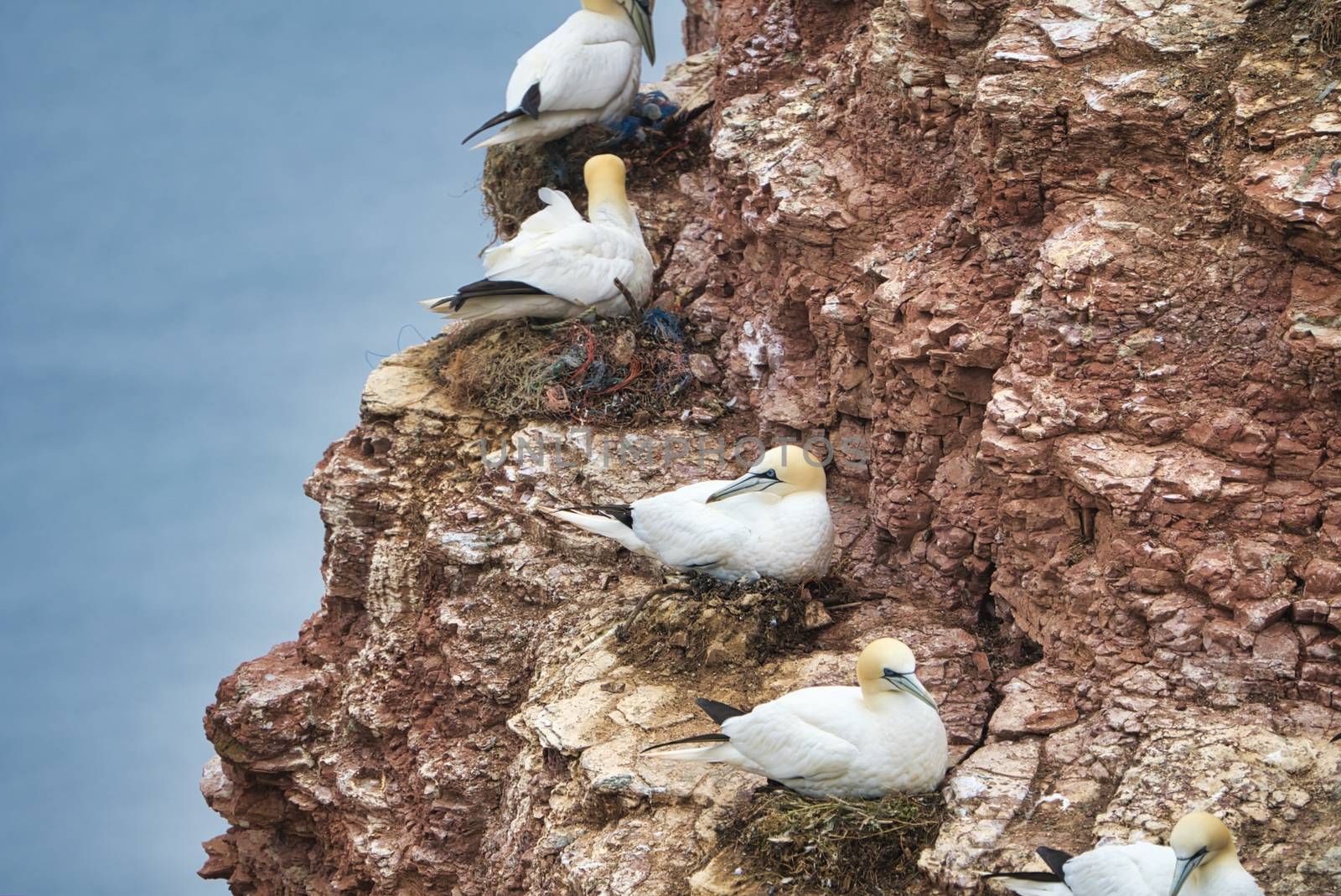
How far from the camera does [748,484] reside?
6.98m

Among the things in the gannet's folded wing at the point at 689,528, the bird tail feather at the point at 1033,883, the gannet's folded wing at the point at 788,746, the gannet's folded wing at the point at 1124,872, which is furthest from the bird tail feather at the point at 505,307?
the gannet's folded wing at the point at 1124,872

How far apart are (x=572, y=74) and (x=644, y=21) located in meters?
0.74

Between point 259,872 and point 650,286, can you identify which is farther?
point 259,872

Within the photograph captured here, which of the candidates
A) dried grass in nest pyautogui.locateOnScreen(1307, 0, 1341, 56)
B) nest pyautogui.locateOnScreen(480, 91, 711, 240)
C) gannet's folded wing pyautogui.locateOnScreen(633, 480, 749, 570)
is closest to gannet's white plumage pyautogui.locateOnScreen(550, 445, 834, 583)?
gannet's folded wing pyautogui.locateOnScreen(633, 480, 749, 570)

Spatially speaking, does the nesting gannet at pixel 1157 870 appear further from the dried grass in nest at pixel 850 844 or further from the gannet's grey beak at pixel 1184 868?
the dried grass in nest at pixel 850 844

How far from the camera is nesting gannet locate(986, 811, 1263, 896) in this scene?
470 cm

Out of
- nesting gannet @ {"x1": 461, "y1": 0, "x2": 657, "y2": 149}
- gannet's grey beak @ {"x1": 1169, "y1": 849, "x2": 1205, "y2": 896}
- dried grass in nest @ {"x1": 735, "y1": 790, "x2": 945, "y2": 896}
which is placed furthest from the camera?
nesting gannet @ {"x1": 461, "y1": 0, "x2": 657, "y2": 149}

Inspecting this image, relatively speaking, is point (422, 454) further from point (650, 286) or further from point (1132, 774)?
point (1132, 774)

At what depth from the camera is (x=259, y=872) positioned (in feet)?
33.0

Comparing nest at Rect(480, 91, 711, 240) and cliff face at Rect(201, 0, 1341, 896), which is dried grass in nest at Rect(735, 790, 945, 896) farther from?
nest at Rect(480, 91, 711, 240)

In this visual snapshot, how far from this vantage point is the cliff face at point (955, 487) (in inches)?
217

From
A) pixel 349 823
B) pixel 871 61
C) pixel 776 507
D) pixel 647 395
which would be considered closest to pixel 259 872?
pixel 349 823

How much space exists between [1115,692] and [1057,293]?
59.0 inches

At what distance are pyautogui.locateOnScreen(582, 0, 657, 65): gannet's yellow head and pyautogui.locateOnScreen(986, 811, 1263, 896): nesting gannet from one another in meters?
6.42
